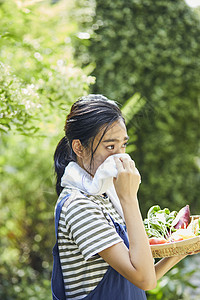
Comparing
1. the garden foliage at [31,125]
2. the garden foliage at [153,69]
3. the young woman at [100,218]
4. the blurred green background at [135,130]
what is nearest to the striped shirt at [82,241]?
the young woman at [100,218]

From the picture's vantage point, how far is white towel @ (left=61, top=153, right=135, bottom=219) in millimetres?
A: 1467

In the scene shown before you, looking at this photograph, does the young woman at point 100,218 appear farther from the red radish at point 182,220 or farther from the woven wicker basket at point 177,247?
the red radish at point 182,220

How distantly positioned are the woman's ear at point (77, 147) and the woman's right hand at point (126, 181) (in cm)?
21

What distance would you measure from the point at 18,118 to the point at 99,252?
1.01m

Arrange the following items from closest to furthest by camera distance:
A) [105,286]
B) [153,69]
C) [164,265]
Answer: [105,286]
[164,265]
[153,69]

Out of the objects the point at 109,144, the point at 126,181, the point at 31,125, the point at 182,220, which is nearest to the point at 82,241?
the point at 126,181

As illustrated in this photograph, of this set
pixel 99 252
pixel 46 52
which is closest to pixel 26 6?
pixel 46 52

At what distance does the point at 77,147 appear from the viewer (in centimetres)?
165

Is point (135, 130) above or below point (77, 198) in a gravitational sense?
below

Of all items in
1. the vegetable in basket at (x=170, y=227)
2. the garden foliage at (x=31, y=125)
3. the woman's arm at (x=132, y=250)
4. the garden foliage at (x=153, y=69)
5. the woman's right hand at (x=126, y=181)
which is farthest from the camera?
the garden foliage at (x=153, y=69)

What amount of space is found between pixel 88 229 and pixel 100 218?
0.07 meters

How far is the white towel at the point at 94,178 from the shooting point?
1.47 meters

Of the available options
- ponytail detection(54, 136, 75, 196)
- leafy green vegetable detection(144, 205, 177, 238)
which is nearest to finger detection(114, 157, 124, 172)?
ponytail detection(54, 136, 75, 196)

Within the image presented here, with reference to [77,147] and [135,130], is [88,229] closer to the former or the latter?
[77,147]
